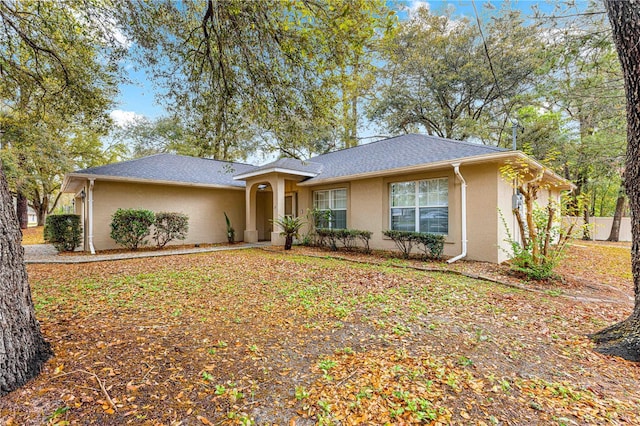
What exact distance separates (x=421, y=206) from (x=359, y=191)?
242 cm

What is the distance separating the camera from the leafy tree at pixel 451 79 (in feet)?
49.0

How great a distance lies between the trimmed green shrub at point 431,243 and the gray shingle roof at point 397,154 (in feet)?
7.15

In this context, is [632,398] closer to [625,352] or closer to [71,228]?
[625,352]

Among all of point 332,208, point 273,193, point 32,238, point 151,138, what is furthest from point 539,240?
point 151,138

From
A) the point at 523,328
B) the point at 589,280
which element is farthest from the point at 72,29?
the point at 589,280

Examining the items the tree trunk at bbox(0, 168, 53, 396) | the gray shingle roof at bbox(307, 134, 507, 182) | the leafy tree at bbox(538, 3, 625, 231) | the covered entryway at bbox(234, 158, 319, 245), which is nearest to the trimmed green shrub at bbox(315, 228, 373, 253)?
the covered entryway at bbox(234, 158, 319, 245)

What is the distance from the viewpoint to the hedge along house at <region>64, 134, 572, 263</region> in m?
7.91

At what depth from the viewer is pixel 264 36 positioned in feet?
17.1

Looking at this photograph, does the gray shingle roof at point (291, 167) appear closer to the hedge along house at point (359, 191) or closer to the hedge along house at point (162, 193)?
the hedge along house at point (359, 191)

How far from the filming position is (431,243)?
321 inches

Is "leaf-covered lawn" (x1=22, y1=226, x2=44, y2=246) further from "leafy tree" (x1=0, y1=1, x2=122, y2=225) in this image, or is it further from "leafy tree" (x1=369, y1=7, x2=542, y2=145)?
"leafy tree" (x1=369, y1=7, x2=542, y2=145)

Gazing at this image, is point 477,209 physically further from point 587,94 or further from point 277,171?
point 277,171

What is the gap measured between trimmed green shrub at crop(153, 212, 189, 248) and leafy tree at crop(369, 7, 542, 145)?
40.5ft

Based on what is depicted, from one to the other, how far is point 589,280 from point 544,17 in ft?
19.8
